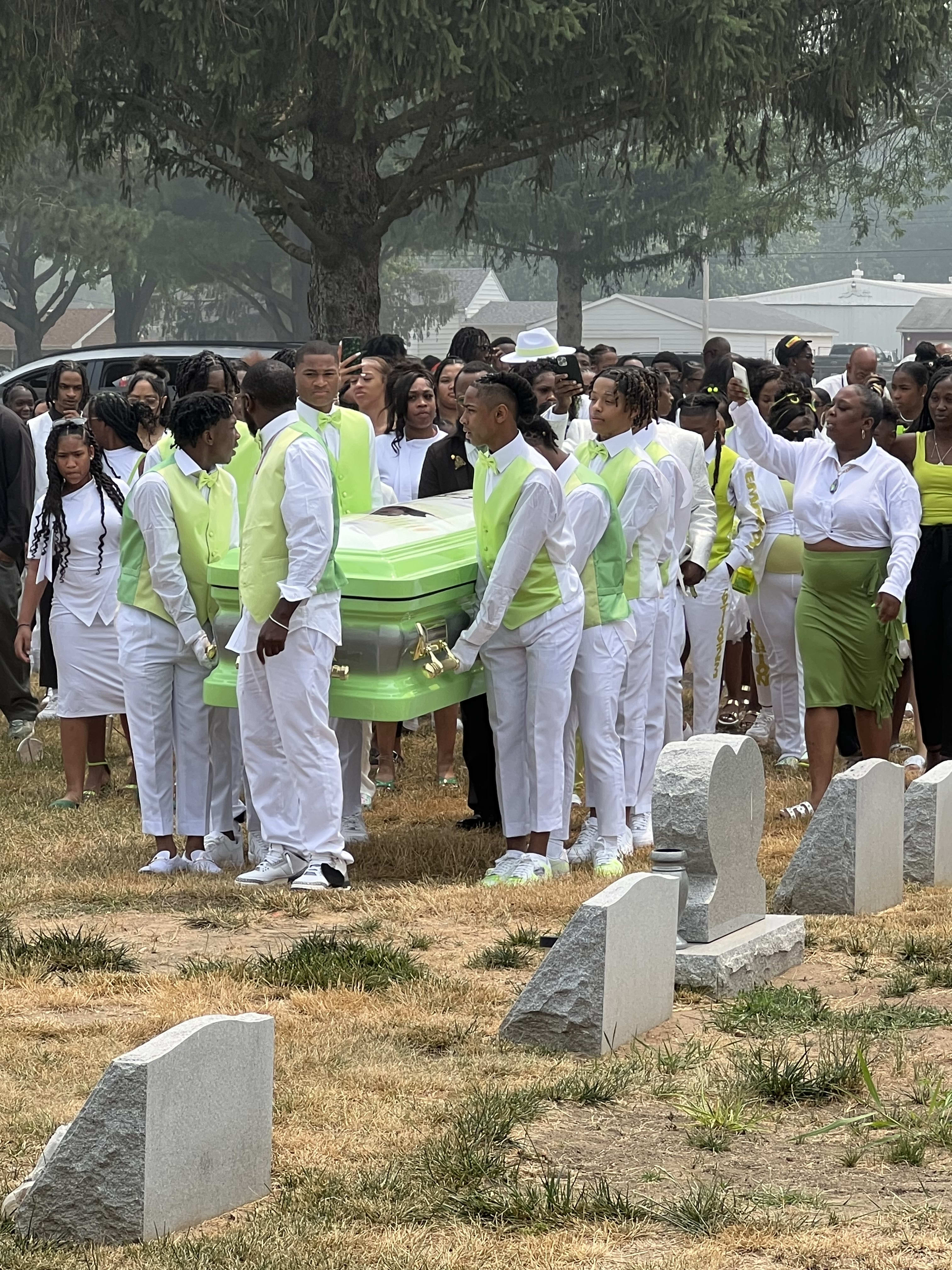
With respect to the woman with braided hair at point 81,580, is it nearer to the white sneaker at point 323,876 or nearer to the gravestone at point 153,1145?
the white sneaker at point 323,876

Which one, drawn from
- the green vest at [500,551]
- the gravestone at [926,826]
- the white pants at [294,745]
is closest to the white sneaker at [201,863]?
the white pants at [294,745]

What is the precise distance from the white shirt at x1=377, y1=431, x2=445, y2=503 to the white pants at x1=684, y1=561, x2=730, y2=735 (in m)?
1.63

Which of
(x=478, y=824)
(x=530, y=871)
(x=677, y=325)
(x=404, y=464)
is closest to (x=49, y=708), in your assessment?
(x=404, y=464)

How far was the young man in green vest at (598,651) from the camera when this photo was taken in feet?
26.5

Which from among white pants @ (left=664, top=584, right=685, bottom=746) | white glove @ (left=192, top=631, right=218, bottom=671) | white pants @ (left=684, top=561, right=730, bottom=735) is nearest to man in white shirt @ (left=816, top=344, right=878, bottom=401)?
white pants @ (left=684, top=561, right=730, bottom=735)

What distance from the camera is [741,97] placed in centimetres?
2166

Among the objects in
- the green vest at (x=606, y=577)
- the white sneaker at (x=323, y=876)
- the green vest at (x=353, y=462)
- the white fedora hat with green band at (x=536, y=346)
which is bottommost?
the white sneaker at (x=323, y=876)

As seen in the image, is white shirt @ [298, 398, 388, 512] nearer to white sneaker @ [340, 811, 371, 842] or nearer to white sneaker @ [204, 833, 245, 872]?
white sneaker @ [340, 811, 371, 842]

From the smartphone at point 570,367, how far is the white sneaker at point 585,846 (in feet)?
7.62

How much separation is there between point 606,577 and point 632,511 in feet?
1.27

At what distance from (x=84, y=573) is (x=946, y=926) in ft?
15.7

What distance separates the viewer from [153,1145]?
400cm

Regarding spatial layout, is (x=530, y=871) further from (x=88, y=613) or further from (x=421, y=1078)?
(x=88, y=613)

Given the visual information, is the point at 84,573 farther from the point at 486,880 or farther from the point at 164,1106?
the point at 164,1106
